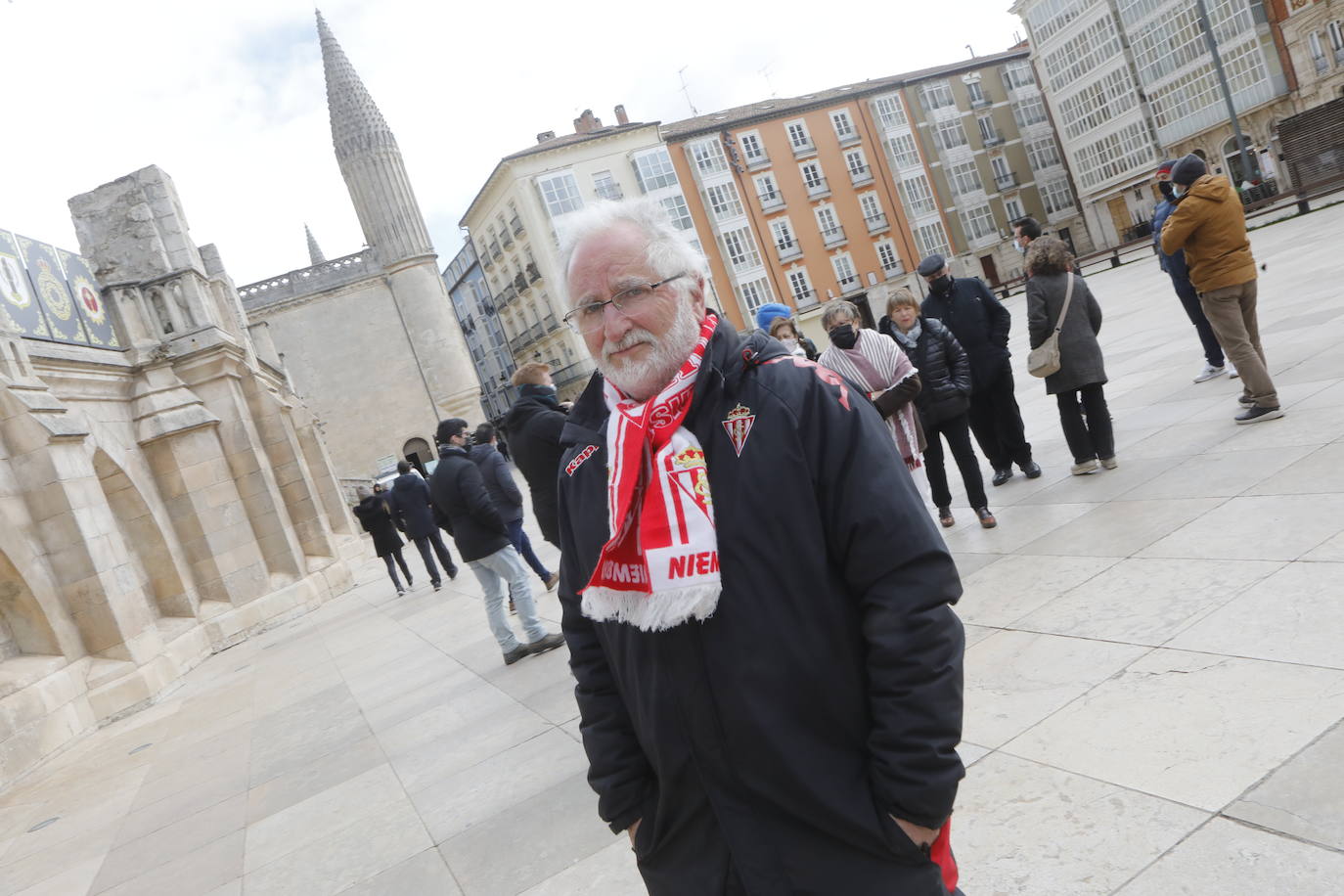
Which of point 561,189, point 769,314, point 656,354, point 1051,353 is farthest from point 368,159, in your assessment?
point 656,354

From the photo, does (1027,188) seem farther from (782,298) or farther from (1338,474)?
(1338,474)

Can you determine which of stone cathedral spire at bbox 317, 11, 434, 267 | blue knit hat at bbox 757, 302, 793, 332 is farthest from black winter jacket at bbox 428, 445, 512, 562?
stone cathedral spire at bbox 317, 11, 434, 267

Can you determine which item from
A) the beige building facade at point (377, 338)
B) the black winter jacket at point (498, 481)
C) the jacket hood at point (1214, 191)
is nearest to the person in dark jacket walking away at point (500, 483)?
the black winter jacket at point (498, 481)

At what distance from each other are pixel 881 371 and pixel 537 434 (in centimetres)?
231

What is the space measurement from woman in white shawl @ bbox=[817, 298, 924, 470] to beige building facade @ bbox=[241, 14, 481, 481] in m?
35.8

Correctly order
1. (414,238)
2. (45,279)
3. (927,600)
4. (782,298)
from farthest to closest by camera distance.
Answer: (782,298) < (414,238) < (45,279) < (927,600)

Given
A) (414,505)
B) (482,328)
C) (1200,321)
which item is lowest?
(1200,321)

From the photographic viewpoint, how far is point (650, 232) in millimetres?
1938

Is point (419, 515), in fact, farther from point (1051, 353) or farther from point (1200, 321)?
point (1200, 321)

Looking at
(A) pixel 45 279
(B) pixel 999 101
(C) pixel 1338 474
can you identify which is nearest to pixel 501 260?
(B) pixel 999 101

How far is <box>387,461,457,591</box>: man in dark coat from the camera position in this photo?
13.0m

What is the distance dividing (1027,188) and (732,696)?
65.0 meters

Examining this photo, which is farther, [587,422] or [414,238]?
[414,238]

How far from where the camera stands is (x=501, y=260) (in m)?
58.3
